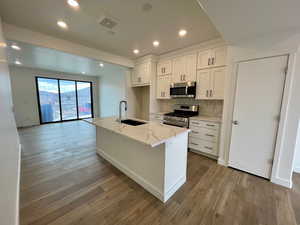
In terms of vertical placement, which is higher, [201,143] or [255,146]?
[255,146]

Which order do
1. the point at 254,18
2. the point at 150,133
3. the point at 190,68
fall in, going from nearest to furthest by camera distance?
the point at 254,18, the point at 150,133, the point at 190,68

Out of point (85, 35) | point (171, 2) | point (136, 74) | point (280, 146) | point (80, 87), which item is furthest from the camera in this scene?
point (80, 87)

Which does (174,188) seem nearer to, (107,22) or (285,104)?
(285,104)

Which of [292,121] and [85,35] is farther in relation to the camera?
[85,35]

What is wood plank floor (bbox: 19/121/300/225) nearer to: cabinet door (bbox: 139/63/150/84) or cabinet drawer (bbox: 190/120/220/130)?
cabinet drawer (bbox: 190/120/220/130)

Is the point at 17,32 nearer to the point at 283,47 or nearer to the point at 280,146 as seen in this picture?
the point at 283,47

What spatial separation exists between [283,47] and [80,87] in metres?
8.12

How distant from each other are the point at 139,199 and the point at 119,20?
2914 millimetres

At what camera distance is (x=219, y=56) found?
285 centimetres

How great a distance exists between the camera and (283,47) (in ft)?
6.30

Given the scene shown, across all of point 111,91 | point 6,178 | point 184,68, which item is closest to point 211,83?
point 184,68

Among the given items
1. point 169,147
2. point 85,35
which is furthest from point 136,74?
point 169,147

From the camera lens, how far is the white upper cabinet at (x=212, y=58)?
2.81 meters

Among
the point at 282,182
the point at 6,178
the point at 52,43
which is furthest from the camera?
the point at 52,43
